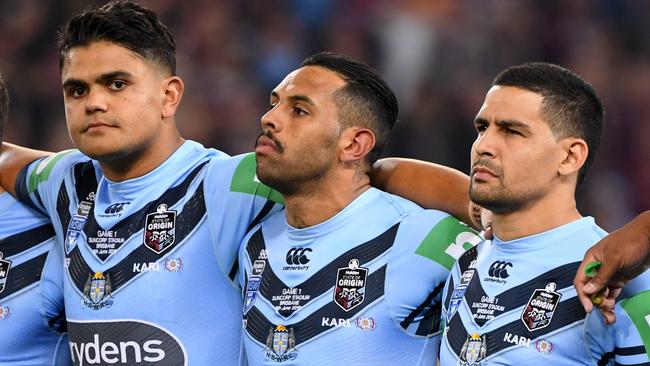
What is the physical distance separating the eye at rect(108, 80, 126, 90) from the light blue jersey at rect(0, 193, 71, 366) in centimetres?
79

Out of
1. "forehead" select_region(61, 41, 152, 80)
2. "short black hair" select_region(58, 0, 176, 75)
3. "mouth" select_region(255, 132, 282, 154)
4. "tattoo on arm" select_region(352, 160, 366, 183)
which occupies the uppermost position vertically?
"short black hair" select_region(58, 0, 176, 75)

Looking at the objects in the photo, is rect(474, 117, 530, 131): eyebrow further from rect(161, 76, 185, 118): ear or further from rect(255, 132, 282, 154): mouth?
rect(161, 76, 185, 118): ear

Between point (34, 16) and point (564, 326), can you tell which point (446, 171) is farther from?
point (34, 16)

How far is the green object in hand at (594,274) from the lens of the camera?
147 inches

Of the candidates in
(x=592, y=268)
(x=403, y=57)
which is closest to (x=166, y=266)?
(x=592, y=268)

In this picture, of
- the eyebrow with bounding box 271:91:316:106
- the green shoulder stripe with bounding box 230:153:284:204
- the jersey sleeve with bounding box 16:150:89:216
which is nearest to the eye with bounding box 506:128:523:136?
the eyebrow with bounding box 271:91:316:106

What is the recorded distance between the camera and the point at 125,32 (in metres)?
4.94

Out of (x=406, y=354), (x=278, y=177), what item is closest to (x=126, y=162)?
(x=278, y=177)

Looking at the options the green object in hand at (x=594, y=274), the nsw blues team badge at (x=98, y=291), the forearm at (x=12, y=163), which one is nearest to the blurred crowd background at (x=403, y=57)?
the forearm at (x=12, y=163)

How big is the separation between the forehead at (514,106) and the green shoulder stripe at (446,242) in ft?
1.53

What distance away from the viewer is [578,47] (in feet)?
35.4

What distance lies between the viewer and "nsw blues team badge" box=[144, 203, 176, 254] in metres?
4.77

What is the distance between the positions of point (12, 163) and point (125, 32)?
92 centimetres

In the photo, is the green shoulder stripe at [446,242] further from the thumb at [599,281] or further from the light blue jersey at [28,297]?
the light blue jersey at [28,297]
